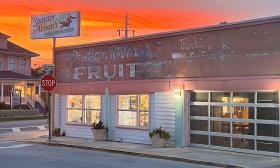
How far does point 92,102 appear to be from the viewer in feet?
76.8

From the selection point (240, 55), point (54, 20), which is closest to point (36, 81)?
point (54, 20)

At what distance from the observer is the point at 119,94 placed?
862 inches

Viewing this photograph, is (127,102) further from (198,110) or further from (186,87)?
(198,110)

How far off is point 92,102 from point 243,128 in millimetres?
8417

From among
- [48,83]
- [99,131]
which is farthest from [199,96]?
[48,83]

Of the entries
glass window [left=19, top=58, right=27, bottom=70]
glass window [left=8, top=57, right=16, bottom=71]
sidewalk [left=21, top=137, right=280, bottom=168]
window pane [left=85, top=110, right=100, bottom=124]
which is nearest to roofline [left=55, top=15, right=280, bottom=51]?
window pane [left=85, top=110, right=100, bottom=124]

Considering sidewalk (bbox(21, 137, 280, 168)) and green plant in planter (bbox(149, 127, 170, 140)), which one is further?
green plant in planter (bbox(149, 127, 170, 140))

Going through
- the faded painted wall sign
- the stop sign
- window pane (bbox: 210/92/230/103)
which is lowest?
window pane (bbox: 210/92/230/103)

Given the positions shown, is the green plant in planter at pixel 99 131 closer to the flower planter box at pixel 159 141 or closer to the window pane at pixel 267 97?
the flower planter box at pixel 159 141

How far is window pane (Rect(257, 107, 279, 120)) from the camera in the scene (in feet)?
53.1

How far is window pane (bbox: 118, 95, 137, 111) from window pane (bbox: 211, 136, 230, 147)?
4265 mm

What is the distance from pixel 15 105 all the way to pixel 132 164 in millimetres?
40407

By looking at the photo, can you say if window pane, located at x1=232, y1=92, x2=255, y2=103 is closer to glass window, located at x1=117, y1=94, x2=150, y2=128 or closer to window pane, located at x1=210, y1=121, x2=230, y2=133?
window pane, located at x1=210, y1=121, x2=230, y2=133

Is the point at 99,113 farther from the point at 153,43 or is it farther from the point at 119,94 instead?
the point at 153,43
